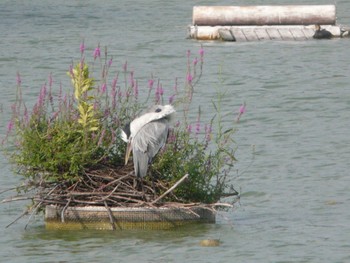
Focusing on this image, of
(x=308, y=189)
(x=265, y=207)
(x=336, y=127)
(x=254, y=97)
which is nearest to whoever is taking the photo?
(x=265, y=207)

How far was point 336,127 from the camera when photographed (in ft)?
54.9

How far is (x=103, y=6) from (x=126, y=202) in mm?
23455

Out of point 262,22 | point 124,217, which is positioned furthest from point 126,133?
point 262,22

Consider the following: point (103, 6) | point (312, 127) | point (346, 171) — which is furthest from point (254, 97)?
point (103, 6)

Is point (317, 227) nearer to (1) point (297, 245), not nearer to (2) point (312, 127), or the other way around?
(1) point (297, 245)

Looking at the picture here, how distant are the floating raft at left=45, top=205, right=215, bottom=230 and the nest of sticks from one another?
48 mm

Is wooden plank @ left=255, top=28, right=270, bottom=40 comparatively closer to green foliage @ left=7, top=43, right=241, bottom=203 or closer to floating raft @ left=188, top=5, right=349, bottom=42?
floating raft @ left=188, top=5, right=349, bottom=42

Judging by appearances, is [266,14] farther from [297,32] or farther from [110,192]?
[110,192]

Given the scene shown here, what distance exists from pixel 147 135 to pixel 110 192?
532 millimetres

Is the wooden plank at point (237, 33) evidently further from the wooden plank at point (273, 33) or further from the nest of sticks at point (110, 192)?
the nest of sticks at point (110, 192)

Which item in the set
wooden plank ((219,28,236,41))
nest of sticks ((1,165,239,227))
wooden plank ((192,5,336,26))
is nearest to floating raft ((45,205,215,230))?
nest of sticks ((1,165,239,227))

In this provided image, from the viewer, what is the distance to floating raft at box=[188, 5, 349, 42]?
24500 millimetres

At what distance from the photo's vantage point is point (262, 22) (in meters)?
24.8

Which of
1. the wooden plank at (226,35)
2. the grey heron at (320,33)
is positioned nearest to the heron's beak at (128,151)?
the wooden plank at (226,35)
